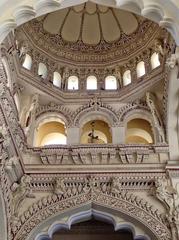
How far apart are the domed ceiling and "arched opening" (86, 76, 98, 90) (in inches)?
22.5

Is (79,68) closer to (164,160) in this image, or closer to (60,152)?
(60,152)

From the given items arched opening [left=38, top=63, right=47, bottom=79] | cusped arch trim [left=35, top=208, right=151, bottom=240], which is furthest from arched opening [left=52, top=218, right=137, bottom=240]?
arched opening [left=38, top=63, right=47, bottom=79]

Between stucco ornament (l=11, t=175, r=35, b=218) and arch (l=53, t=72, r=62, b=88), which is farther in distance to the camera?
arch (l=53, t=72, r=62, b=88)

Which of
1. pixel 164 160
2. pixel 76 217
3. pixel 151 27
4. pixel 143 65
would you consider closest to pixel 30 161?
pixel 76 217

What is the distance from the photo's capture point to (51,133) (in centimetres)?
1273

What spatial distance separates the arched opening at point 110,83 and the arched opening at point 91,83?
327mm

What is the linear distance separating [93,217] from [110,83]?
4.29 m

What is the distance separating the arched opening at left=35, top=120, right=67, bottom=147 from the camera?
40.8ft

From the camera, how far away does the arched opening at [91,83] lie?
12.8 meters

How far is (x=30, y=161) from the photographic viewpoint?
10.9 metres

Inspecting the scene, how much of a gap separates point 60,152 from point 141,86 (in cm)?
302

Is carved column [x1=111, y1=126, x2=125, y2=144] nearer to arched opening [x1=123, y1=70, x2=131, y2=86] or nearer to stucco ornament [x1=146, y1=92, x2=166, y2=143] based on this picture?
stucco ornament [x1=146, y1=92, x2=166, y2=143]

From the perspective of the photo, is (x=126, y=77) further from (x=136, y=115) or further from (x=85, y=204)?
(x=85, y=204)

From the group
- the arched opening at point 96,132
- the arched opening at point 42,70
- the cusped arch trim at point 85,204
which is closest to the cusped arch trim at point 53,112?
the arched opening at point 96,132
